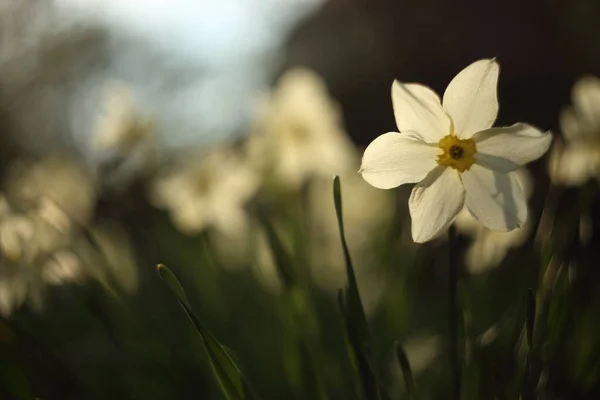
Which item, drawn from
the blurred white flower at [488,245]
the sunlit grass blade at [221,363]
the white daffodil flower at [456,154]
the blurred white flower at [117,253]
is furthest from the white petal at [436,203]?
the blurred white flower at [117,253]

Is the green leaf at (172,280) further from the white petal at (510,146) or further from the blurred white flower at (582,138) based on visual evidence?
the blurred white flower at (582,138)

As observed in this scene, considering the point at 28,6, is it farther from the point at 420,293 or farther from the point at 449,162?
the point at 449,162

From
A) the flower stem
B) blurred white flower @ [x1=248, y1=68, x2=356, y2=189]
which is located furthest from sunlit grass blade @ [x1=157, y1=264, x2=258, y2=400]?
blurred white flower @ [x1=248, y1=68, x2=356, y2=189]

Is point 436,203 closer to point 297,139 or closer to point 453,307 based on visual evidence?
point 453,307

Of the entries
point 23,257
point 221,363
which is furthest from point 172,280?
point 23,257

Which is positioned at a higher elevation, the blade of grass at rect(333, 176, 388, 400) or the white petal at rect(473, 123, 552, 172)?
the white petal at rect(473, 123, 552, 172)

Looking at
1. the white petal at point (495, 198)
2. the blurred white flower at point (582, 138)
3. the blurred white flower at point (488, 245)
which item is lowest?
the blurred white flower at point (488, 245)

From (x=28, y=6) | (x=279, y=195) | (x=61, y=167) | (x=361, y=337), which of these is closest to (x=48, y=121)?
(x=28, y=6)

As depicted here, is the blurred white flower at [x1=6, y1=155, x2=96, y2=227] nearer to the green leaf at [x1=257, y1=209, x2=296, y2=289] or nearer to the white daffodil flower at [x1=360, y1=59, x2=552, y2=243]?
the green leaf at [x1=257, y1=209, x2=296, y2=289]
